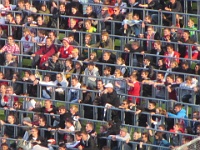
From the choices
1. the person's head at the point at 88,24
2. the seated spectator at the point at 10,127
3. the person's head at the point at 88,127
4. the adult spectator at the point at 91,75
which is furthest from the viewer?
the person's head at the point at 88,24

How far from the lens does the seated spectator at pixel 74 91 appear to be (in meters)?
31.5

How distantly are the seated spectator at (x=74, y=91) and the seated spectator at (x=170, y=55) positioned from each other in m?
2.28

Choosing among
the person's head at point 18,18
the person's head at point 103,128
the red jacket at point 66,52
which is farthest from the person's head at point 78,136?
the person's head at point 18,18

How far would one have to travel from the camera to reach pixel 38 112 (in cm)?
3169

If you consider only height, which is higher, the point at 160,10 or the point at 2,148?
the point at 160,10

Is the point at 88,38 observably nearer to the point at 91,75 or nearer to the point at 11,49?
the point at 91,75

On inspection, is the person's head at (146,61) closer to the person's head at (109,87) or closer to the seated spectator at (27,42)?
the person's head at (109,87)

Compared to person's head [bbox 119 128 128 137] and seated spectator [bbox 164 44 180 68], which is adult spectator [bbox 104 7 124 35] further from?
person's head [bbox 119 128 128 137]

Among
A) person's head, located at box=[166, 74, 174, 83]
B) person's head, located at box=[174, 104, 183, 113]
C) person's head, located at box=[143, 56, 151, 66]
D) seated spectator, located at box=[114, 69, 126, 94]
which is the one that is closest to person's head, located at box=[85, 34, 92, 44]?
seated spectator, located at box=[114, 69, 126, 94]

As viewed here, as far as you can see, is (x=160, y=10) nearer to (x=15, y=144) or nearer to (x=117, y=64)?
(x=117, y=64)

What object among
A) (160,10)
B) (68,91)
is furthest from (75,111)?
(160,10)

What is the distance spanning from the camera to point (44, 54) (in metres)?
32.4

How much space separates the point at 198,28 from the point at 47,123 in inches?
174

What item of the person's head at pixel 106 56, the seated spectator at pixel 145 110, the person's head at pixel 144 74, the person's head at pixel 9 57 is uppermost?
the person's head at pixel 106 56
